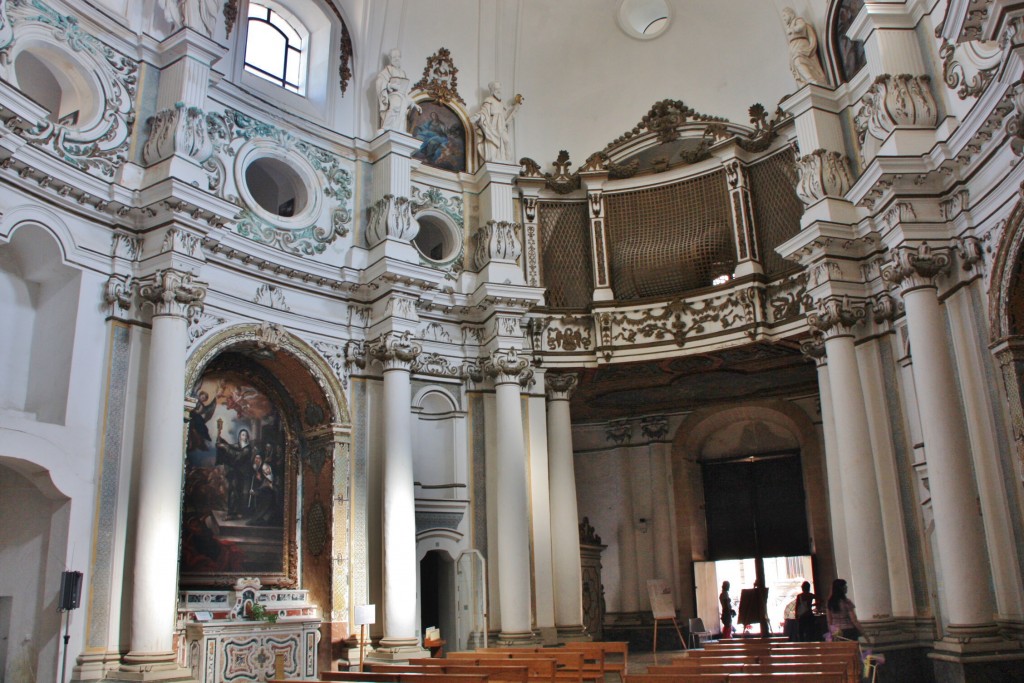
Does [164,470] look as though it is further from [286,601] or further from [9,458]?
[286,601]

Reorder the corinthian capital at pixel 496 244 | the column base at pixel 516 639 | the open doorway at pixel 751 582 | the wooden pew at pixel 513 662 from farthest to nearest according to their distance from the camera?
the open doorway at pixel 751 582 → the corinthian capital at pixel 496 244 → the column base at pixel 516 639 → the wooden pew at pixel 513 662

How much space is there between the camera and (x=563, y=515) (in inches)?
761

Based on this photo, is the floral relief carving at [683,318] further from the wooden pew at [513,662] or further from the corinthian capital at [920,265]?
the wooden pew at [513,662]

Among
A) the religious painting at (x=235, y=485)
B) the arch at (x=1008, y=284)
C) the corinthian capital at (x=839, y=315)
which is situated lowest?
the religious painting at (x=235, y=485)

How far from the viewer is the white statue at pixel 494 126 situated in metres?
20.6

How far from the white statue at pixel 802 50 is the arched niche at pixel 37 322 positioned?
13592 mm

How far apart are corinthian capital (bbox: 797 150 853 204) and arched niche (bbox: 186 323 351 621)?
9.61 metres

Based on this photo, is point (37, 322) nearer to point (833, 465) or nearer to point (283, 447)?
point (283, 447)

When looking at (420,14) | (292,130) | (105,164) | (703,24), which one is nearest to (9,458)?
(105,164)

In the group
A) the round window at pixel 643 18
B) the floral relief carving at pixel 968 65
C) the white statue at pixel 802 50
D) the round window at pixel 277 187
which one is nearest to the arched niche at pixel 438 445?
the round window at pixel 277 187

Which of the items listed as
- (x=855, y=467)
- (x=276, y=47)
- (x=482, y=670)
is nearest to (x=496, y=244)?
(x=276, y=47)

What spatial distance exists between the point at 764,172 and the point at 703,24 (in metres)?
3.97

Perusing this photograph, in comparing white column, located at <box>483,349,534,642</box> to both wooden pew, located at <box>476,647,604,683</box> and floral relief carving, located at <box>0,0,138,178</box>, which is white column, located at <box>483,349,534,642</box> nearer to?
wooden pew, located at <box>476,647,604,683</box>

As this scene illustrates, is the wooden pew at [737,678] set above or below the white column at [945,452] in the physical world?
below
